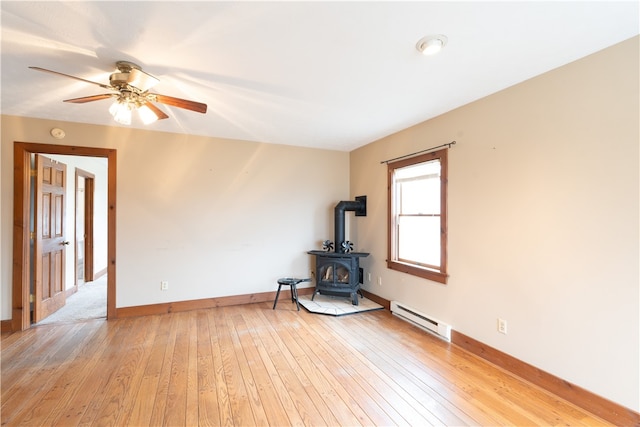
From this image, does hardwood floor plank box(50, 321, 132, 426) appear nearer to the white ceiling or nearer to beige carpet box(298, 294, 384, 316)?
beige carpet box(298, 294, 384, 316)

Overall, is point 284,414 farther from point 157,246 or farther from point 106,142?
Result: point 106,142

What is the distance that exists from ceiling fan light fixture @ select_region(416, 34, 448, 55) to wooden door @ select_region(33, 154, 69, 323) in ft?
14.2

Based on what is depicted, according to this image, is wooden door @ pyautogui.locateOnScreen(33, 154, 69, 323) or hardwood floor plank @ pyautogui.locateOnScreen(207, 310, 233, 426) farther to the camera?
wooden door @ pyautogui.locateOnScreen(33, 154, 69, 323)

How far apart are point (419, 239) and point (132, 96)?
10.8 ft

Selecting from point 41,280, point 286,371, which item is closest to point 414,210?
point 286,371

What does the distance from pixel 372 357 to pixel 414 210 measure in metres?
1.86

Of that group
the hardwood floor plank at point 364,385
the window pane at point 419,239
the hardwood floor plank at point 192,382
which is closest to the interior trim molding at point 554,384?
the window pane at point 419,239

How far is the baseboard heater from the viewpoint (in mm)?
3076

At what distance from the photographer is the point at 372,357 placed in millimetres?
2729

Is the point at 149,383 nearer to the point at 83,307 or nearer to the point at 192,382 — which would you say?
the point at 192,382

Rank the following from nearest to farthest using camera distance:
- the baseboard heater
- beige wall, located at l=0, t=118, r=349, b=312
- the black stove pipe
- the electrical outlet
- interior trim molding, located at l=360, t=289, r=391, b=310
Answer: the electrical outlet → the baseboard heater → beige wall, located at l=0, t=118, r=349, b=312 → interior trim molding, located at l=360, t=289, r=391, b=310 → the black stove pipe

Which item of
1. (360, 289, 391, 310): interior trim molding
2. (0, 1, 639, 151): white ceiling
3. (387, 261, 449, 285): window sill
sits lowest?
(360, 289, 391, 310): interior trim molding

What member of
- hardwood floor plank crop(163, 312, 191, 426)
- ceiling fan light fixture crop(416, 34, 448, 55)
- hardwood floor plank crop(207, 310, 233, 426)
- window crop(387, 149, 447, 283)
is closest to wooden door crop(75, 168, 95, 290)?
hardwood floor plank crop(163, 312, 191, 426)

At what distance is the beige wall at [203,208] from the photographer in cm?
365
